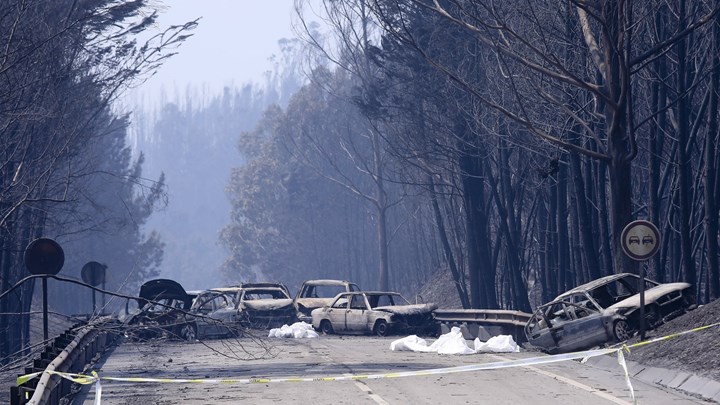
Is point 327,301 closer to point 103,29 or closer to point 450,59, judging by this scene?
point 450,59

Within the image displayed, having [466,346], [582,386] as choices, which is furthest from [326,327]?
[582,386]

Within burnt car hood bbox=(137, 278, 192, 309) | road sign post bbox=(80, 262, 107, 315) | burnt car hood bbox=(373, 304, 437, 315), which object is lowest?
burnt car hood bbox=(373, 304, 437, 315)

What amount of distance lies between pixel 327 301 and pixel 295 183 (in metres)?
54.7

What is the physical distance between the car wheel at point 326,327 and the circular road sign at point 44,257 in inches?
565

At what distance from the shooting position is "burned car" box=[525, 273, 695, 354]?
22.0 m

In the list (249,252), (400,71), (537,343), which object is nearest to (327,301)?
(400,71)

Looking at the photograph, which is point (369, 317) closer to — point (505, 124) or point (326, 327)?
point (326, 327)

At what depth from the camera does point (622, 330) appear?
71.8ft

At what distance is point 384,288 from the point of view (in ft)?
229

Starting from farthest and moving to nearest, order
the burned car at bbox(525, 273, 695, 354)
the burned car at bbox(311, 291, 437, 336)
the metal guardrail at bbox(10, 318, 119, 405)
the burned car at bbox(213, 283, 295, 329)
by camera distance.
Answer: the burned car at bbox(213, 283, 295, 329) → the burned car at bbox(311, 291, 437, 336) → the burned car at bbox(525, 273, 695, 354) → the metal guardrail at bbox(10, 318, 119, 405)

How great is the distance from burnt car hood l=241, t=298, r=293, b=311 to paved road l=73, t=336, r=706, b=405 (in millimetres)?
10582

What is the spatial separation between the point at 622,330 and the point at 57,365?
11.0 metres

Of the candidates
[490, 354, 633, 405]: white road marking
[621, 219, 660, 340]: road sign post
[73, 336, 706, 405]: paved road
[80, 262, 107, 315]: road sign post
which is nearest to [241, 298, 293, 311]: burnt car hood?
[80, 262, 107, 315]: road sign post

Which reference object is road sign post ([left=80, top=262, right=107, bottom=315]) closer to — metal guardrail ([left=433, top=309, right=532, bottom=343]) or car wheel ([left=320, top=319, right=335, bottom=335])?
car wheel ([left=320, top=319, right=335, bottom=335])
